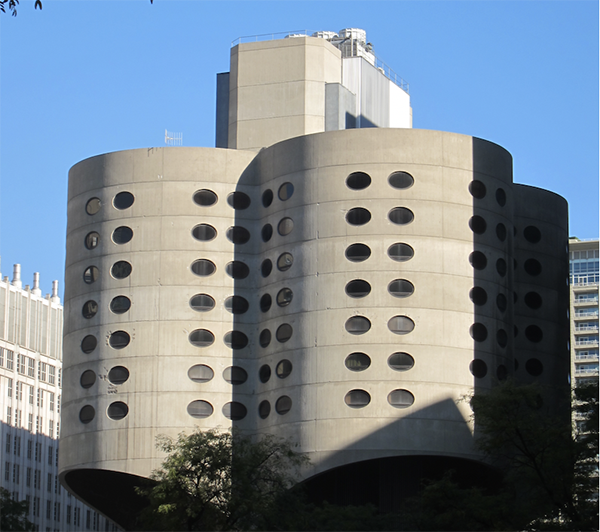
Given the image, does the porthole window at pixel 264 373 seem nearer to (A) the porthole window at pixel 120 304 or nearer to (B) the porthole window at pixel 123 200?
(A) the porthole window at pixel 120 304

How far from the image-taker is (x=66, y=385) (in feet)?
175

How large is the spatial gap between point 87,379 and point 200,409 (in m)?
4.86

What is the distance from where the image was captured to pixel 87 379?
172 feet

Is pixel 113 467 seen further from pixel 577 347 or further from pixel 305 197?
pixel 577 347

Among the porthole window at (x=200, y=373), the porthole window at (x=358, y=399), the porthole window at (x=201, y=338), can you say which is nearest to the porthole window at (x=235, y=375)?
the porthole window at (x=200, y=373)

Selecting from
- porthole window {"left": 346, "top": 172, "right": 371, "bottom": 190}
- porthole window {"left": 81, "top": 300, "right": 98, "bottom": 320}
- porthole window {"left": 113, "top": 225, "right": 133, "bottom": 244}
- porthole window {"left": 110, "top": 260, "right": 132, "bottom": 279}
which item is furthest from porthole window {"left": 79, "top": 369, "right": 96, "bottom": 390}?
porthole window {"left": 346, "top": 172, "right": 371, "bottom": 190}

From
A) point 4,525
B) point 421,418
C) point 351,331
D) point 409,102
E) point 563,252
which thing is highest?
point 409,102

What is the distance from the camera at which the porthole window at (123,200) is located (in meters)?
53.4

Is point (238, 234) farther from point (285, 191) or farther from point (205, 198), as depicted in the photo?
point (285, 191)

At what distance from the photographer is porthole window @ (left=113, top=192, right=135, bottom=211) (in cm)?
5345

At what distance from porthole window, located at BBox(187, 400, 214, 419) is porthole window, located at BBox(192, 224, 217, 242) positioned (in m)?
6.63

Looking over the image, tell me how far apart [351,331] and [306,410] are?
344 cm

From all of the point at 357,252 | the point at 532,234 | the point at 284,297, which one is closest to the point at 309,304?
the point at 284,297

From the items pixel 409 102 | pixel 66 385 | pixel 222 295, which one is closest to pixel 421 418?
pixel 222 295
